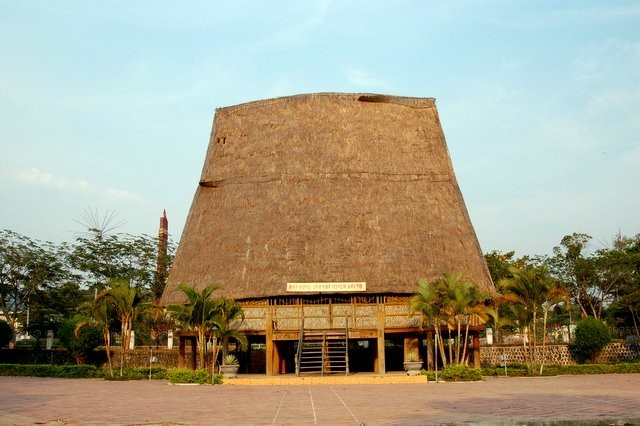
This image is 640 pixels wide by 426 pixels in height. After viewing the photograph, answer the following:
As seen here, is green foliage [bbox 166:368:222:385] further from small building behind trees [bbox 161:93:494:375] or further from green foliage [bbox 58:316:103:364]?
green foliage [bbox 58:316:103:364]

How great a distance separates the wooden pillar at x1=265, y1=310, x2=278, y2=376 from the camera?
81.1ft

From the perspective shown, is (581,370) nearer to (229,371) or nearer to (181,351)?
(229,371)

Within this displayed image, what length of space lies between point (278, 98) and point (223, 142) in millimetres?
3330

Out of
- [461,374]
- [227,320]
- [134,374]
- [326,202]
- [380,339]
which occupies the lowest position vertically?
[134,374]

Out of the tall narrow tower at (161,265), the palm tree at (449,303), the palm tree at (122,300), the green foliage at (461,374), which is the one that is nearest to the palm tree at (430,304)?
the palm tree at (449,303)

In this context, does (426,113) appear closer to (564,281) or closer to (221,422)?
(564,281)

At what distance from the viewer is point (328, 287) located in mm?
24688

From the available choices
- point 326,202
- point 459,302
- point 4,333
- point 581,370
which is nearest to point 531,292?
point 581,370

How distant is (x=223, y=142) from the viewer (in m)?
31.9

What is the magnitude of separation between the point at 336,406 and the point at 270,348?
12.2 metres

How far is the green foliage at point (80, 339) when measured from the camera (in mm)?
28359

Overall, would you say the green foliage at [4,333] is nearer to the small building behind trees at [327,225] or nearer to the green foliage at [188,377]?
the small building behind trees at [327,225]

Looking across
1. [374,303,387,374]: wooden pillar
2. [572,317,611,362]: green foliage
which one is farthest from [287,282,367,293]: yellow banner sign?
[572,317,611,362]: green foliage

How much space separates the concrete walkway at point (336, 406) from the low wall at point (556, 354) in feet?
39.0
